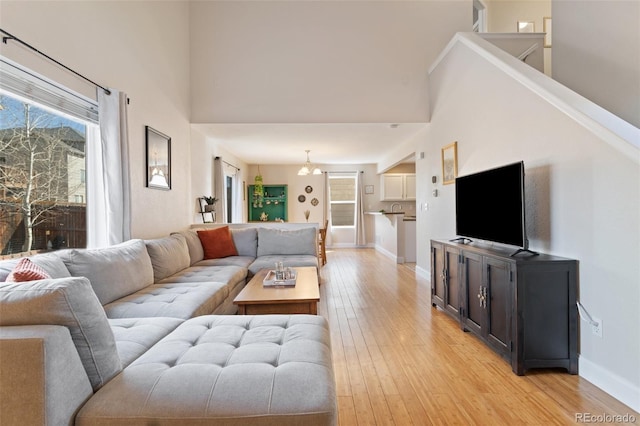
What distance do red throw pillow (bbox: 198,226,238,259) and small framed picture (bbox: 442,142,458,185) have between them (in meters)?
3.04

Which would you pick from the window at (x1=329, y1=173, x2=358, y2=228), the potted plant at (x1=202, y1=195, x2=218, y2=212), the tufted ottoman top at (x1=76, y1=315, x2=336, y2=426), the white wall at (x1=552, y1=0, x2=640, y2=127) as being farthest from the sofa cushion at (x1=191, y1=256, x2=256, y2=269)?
the window at (x1=329, y1=173, x2=358, y2=228)

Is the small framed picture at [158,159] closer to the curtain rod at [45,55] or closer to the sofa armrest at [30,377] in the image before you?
the curtain rod at [45,55]

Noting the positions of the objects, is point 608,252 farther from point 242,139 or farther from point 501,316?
point 242,139

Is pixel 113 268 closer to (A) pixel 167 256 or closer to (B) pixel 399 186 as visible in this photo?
(A) pixel 167 256

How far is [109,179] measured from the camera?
2.86m

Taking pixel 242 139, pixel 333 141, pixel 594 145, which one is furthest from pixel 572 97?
pixel 242 139

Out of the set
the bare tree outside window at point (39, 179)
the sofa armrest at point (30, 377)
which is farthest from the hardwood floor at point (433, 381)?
the bare tree outside window at point (39, 179)

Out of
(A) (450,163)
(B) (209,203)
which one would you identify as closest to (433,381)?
(A) (450,163)

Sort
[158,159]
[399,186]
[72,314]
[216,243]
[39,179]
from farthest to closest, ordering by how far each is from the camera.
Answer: [399,186]
[216,243]
[158,159]
[39,179]
[72,314]

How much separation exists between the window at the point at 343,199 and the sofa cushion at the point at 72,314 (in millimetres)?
8251

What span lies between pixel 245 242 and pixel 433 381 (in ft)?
10.5

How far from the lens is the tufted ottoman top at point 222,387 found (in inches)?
40.2

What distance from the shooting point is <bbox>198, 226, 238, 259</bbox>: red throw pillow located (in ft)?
14.1

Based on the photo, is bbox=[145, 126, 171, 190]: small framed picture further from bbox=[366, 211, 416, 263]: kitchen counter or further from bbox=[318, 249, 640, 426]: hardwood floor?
bbox=[366, 211, 416, 263]: kitchen counter
